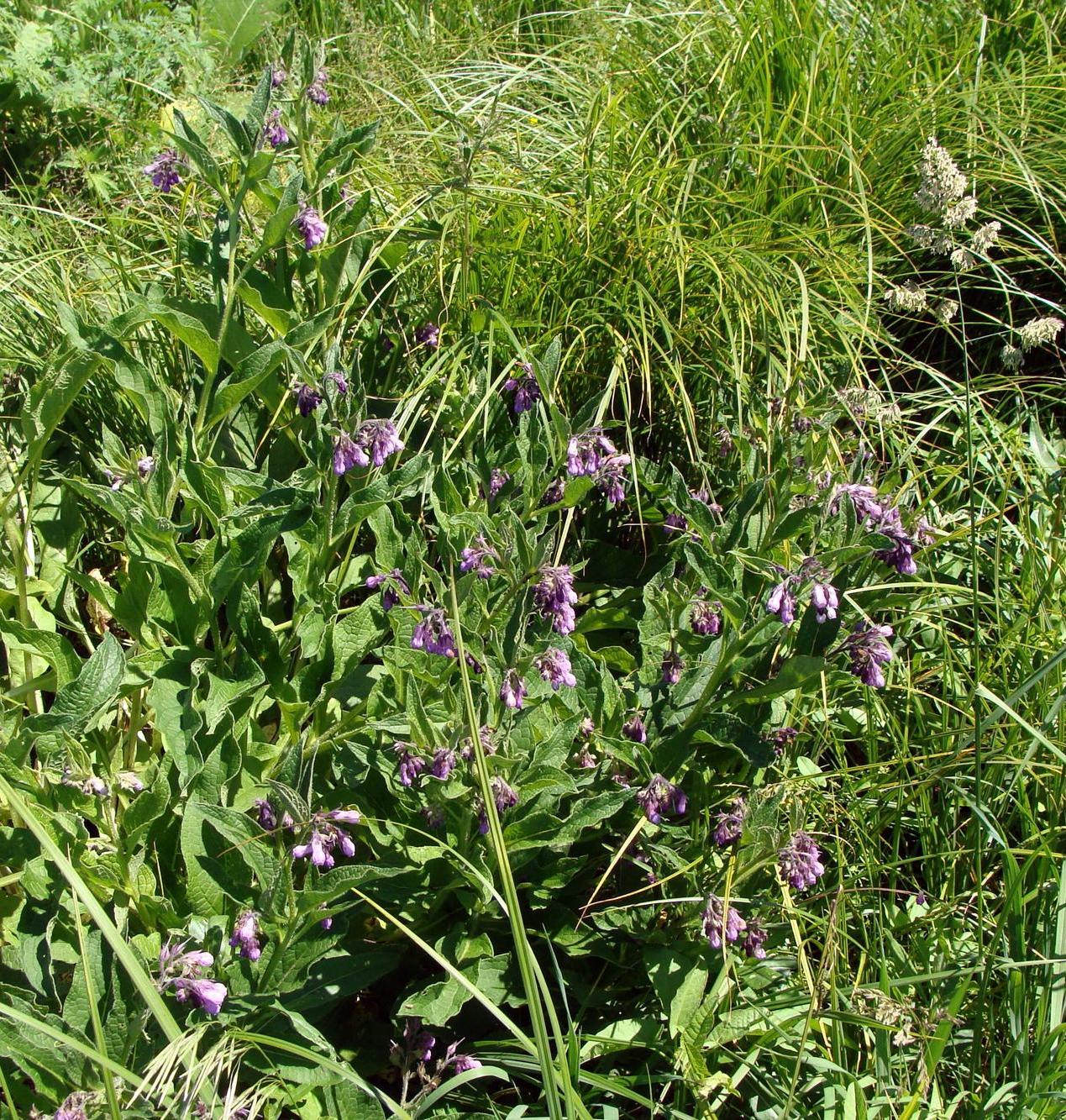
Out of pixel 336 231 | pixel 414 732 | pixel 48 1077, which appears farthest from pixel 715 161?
pixel 48 1077

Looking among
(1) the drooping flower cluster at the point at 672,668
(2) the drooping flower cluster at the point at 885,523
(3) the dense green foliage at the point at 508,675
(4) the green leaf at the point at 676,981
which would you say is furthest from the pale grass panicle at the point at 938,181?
(4) the green leaf at the point at 676,981

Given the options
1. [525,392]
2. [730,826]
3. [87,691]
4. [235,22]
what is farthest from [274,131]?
[235,22]

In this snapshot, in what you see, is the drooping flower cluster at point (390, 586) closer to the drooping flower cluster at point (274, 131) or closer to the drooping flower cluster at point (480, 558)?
the drooping flower cluster at point (480, 558)

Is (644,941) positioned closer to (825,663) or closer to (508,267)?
(825,663)

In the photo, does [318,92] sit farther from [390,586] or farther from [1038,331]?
[1038,331]

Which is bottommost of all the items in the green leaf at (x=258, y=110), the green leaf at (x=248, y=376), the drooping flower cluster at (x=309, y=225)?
the green leaf at (x=248, y=376)

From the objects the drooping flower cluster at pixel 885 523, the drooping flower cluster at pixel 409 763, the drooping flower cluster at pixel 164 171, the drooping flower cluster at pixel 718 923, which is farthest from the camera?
the drooping flower cluster at pixel 164 171

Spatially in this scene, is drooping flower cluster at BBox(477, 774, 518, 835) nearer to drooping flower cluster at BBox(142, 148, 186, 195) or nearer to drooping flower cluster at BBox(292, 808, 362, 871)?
drooping flower cluster at BBox(292, 808, 362, 871)

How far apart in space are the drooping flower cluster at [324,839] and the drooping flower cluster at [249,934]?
115 millimetres

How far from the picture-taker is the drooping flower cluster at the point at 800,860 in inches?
76.9

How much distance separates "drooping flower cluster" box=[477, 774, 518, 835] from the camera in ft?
6.18

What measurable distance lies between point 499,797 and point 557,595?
1.21 feet

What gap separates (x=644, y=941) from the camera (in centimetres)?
219

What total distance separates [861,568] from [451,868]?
3.52ft
